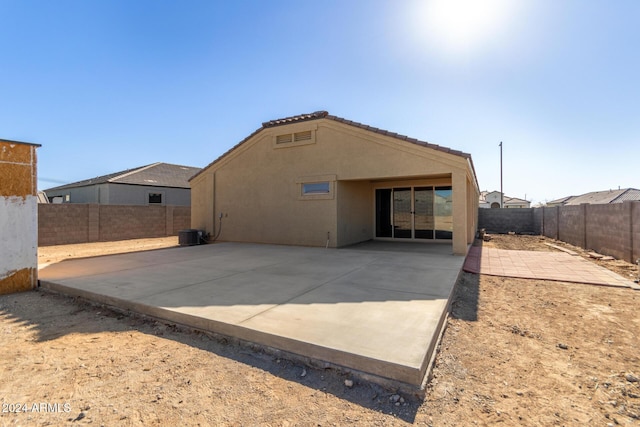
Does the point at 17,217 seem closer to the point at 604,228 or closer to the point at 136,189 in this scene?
the point at 604,228

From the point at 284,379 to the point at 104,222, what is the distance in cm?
1743

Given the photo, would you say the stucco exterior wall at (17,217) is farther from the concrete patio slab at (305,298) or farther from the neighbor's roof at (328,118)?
the neighbor's roof at (328,118)

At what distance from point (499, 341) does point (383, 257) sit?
15.4 ft

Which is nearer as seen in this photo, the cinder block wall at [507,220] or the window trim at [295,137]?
the window trim at [295,137]

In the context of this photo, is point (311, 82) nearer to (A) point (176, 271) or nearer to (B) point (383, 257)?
(B) point (383, 257)

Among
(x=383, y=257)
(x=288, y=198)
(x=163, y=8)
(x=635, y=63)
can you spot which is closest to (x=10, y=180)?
(x=163, y=8)

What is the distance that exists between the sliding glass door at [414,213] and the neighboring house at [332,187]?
0.04 metres

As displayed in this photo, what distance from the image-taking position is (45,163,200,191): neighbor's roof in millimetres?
25059

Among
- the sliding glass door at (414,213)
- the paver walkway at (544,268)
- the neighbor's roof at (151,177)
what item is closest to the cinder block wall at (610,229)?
the paver walkway at (544,268)

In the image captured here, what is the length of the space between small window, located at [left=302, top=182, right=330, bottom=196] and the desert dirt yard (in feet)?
23.6

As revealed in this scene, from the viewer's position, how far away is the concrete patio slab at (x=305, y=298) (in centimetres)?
281

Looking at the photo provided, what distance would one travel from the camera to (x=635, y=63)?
8258 millimetres

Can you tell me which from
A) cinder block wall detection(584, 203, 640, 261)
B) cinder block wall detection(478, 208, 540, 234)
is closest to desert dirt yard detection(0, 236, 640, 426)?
cinder block wall detection(584, 203, 640, 261)

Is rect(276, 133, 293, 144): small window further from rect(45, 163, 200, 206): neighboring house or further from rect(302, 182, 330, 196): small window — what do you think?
rect(45, 163, 200, 206): neighboring house
